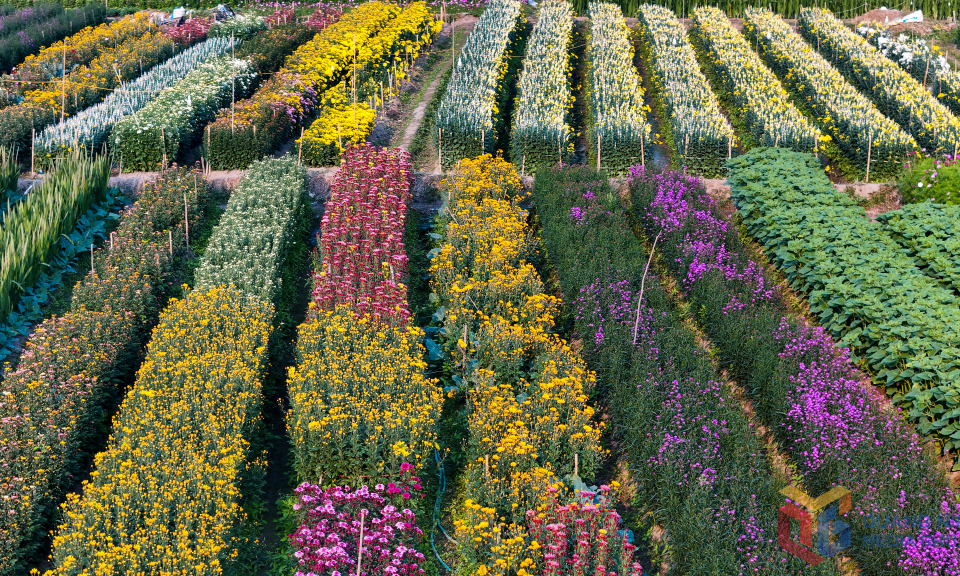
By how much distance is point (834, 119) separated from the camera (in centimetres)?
2505

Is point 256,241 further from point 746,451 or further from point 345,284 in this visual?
point 746,451

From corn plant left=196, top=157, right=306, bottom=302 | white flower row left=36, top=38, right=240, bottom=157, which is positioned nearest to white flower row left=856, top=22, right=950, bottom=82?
corn plant left=196, top=157, right=306, bottom=302

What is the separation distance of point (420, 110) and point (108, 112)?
8.10 meters

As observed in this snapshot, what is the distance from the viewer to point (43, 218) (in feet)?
59.6

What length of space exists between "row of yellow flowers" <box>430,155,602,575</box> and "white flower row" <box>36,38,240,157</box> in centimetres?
893

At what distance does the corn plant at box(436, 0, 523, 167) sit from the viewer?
2400 centimetres

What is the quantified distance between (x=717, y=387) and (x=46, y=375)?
8845 mm

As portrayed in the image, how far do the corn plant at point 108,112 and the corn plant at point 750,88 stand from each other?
1478cm

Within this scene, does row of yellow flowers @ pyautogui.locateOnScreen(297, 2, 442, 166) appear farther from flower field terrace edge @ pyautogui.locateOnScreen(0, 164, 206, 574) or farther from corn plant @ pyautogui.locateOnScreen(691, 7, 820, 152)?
corn plant @ pyautogui.locateOnScreen(691, 7, 820, 152)

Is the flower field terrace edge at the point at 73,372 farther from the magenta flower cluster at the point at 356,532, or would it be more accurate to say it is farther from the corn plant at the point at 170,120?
the corn plant at the point at 170,120

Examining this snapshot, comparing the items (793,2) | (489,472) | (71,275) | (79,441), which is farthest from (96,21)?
(489,472)

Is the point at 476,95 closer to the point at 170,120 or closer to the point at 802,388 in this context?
the point at 170,120

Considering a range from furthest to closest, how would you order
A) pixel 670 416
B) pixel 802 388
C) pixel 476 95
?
pixel 476 95, pixel 802 388, pixel 670 416

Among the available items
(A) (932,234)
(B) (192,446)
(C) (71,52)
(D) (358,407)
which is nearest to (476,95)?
(A) (932,234)
